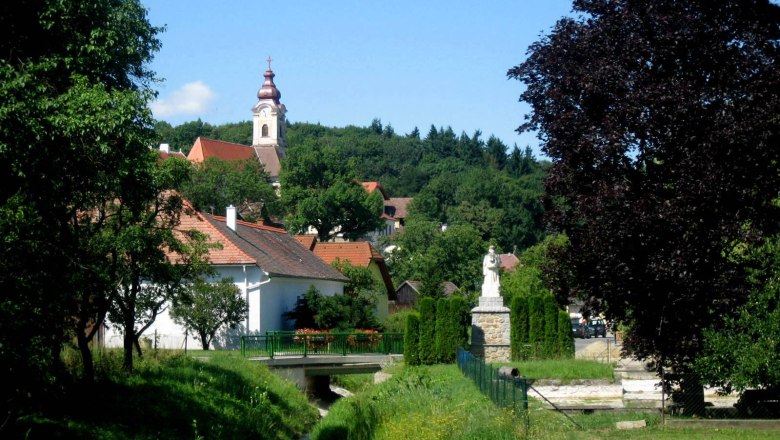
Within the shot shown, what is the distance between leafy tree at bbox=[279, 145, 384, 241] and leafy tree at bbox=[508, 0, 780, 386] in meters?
61.7

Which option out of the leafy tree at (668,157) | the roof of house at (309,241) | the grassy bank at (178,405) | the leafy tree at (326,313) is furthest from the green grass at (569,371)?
the roof of house at (309,241)

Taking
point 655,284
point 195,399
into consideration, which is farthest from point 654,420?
point 195,399

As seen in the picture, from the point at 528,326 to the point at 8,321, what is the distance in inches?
855

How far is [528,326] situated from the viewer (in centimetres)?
3159

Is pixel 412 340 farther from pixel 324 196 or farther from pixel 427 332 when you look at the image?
pixel 324 196

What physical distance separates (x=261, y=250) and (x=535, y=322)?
1522 centimetres

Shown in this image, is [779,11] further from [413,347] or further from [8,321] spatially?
[413,347]

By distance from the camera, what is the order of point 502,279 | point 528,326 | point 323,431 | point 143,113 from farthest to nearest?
point 502,279 < point 528,326 < point 323,431 < point 143,113

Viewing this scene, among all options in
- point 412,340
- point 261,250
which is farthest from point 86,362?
point 261,250

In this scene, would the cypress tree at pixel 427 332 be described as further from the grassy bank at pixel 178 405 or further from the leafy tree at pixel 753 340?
the leafy tree at pixel 753 340

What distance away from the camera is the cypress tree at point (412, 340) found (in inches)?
1272

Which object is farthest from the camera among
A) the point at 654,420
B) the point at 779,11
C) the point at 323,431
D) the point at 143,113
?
the point at 323,431

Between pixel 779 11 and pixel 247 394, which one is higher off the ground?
pixel 779 11

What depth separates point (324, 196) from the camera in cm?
8088
